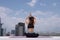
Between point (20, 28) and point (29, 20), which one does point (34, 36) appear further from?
point (20, 28)

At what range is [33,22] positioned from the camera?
291cm

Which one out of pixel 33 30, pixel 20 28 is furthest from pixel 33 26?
pixel 20 28

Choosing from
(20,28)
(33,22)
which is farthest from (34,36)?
(20,28)

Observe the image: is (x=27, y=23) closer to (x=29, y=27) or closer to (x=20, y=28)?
(x=29, y=27)

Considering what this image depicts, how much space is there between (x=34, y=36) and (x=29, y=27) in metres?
0.20

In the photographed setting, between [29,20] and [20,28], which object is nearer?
[29,20]

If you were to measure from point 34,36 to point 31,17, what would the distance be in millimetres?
377

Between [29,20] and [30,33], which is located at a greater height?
[29,20]

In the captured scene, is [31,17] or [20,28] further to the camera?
[20,28]

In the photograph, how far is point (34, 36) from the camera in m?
2.84

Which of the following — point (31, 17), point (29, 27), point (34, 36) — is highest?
point (31, 17)

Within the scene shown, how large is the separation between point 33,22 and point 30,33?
0.74ft

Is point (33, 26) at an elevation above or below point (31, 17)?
below

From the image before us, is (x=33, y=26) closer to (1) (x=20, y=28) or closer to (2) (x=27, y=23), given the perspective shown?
(2) (x=27, y=23)
